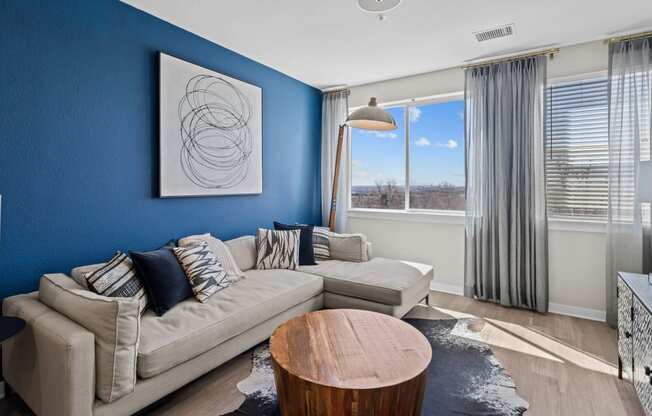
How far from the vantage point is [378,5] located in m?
2.50

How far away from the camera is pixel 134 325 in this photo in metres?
1.60

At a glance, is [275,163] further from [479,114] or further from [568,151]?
[568,151]

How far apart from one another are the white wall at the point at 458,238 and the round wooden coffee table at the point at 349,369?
7.47 ft

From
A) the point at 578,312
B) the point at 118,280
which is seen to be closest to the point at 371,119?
the point at 118,280

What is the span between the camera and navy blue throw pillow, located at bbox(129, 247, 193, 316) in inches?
84.7

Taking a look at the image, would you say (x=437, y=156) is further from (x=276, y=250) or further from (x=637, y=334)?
(x=637, y=334)

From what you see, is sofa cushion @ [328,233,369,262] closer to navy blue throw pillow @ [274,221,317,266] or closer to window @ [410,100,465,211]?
navy blue throw pillow @ [274,221,317,266]

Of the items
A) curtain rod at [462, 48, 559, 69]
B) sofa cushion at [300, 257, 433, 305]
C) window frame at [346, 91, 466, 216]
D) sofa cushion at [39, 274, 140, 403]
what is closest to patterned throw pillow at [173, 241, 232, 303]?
sofa cushion at [39, 274, 140, 403]

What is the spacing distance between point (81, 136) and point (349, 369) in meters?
2.28

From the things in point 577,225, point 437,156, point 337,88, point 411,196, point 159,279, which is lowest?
point 159,279

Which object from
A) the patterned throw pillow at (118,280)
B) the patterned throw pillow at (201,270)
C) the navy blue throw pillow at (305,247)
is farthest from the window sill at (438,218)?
the patterned throw pillow at (118,280)

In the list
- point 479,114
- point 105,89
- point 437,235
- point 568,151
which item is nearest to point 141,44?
point 105,89

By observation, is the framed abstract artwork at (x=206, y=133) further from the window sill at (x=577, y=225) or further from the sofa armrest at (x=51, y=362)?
the window sill at (x=577, y=225)

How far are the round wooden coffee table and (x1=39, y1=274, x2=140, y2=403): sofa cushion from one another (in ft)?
2.17
